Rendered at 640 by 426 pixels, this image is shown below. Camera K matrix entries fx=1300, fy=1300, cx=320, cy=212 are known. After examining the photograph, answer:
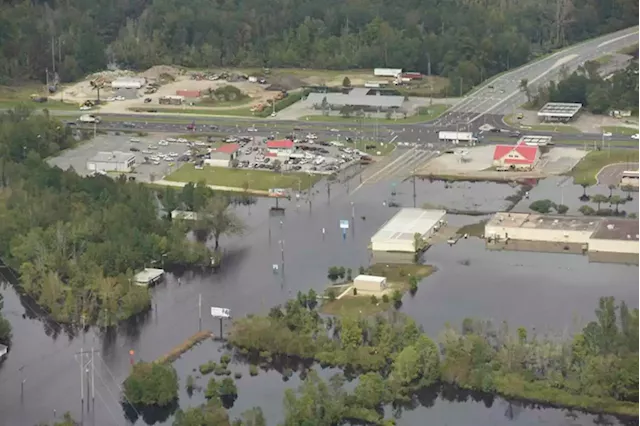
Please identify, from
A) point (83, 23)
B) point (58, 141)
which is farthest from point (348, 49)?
point (58, 141)

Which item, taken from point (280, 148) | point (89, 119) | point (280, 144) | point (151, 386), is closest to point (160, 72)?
point (89, 119)

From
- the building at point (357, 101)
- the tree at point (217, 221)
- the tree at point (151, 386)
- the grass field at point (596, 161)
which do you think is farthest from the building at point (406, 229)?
the building at point (357, 101)

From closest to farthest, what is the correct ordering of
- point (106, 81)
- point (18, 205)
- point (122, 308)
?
point (122, 308) → point (18, 205) → point (106, 81)

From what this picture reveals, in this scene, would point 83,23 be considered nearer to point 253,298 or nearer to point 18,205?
point 18,205

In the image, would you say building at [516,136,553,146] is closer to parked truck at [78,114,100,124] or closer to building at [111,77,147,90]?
parked truck at [78,114,100,124]

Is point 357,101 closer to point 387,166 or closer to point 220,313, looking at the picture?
point 387,166

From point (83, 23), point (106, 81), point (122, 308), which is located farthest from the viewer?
point (83, 23)

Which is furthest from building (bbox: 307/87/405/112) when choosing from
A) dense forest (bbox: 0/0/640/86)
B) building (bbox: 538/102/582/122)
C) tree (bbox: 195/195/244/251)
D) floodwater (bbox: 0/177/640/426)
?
tree (bbox: 195/195/244/251)
